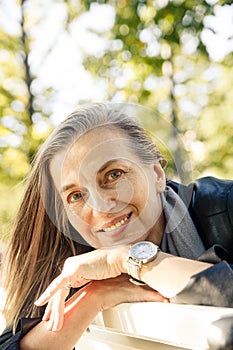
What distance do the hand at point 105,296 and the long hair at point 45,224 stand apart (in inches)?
8.3

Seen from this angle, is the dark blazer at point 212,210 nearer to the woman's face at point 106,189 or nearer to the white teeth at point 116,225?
the woman's face at point 106,189

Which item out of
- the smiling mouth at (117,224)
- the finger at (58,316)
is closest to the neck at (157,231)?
the smiling mouth at (117,224)

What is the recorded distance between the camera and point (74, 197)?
1.54 m

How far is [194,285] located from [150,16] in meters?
3.26

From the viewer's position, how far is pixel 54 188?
166 centimetres

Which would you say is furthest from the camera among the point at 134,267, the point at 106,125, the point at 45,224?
the point at 45,224

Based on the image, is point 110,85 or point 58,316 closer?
point 58,316

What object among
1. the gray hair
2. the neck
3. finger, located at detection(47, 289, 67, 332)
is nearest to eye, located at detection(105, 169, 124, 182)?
the gray hair

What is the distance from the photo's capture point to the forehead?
1487 millimetres

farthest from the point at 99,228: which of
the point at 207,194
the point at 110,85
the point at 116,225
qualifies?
the point at 110,85

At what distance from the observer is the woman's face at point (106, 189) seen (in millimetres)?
1485

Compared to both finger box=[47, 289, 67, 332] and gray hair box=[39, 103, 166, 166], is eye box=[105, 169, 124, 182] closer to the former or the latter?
gray hair box=[39, 103, 166, 166]

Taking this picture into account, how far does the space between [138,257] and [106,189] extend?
25 centimetres

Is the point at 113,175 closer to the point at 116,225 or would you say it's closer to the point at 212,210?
the point at 116,225
